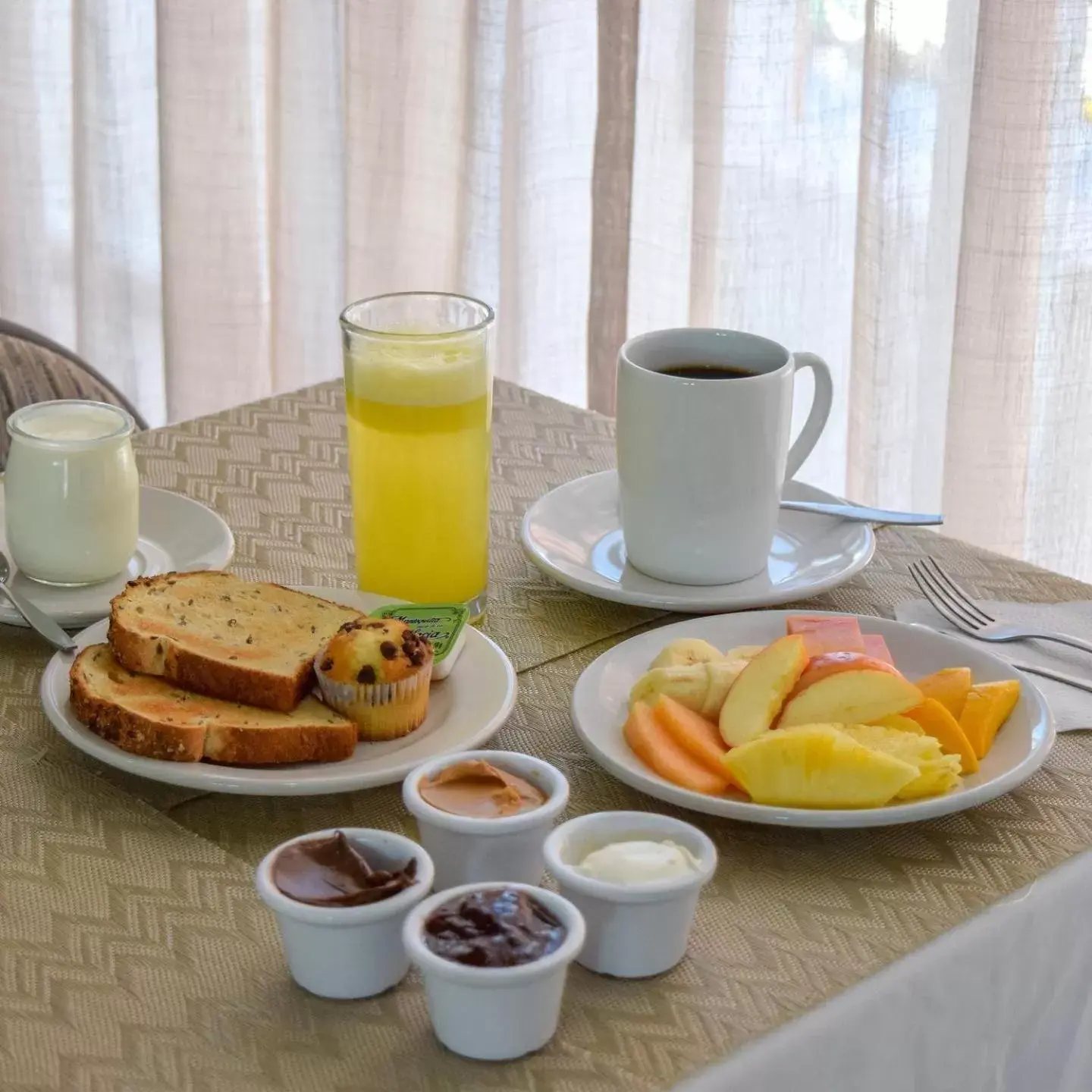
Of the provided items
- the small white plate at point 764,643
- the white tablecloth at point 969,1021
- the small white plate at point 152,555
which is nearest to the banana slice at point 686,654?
the small white plate at point 764,643

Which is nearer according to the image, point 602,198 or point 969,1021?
point 969,1021

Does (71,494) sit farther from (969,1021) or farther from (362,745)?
(969,1021)

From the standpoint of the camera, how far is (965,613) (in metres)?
1.06

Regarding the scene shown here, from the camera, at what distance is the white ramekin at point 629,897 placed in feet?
2.18

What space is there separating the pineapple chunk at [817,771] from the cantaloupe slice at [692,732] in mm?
31

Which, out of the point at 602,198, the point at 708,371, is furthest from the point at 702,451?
the point at 602,198

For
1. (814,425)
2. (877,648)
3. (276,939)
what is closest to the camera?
(276,939)

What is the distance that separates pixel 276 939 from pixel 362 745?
17 cm

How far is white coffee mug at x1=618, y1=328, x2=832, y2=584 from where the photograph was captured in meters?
1.04

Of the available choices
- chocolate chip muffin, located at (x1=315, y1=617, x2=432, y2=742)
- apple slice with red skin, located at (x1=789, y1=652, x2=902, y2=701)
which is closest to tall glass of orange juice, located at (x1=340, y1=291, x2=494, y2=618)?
chocolate chip muffin, located at (x1=315, y1=617, x2=432, y2=742)

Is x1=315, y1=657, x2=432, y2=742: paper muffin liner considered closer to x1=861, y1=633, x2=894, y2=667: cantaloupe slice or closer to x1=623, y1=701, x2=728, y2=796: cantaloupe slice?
x1=623, y1=701, x2=728, y2=796: cantaloupe slice

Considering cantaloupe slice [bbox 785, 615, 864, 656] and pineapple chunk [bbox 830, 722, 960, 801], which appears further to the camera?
cantaloupe slice [bbox 785, 615, 864, 656]

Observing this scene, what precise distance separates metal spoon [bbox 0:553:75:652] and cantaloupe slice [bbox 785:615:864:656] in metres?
0.44

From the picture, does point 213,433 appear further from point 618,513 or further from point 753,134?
point 753,134
